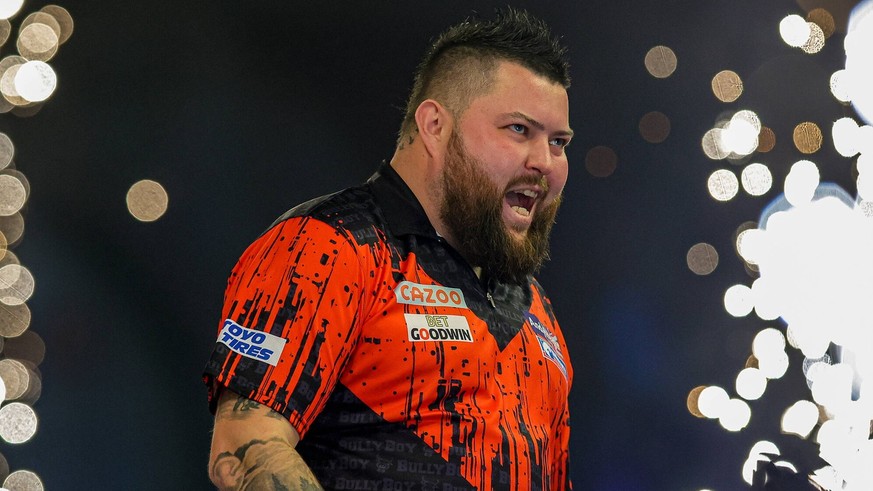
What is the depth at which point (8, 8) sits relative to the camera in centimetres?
177

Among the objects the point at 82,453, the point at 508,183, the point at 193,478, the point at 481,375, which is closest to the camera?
the point at 481,375

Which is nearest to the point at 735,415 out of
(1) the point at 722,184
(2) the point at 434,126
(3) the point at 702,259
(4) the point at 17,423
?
(3) the point at 702,259

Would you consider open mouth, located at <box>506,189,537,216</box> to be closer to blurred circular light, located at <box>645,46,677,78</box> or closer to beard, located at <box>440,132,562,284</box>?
beard, located at <box>440,132,562,284</box>

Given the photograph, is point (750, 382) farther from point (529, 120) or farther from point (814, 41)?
point (529, 120)

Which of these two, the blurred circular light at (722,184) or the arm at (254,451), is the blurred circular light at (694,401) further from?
the arm at (254,451)

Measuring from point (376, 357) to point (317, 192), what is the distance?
100 centimetres

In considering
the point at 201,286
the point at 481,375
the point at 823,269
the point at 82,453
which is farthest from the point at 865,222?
the point at 82,453

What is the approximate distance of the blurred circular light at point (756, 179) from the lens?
7.63 feet

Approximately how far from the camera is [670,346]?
7.51 ft

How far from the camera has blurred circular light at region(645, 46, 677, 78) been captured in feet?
7.44

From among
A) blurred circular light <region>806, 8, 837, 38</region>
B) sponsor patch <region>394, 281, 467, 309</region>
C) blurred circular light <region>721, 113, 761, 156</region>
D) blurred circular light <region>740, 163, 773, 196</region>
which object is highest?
blurred circular light <region>806, 8, 837, 38</region>

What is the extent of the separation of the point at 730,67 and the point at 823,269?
0.59 meters

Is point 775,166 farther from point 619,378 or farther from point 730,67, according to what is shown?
point 619,378

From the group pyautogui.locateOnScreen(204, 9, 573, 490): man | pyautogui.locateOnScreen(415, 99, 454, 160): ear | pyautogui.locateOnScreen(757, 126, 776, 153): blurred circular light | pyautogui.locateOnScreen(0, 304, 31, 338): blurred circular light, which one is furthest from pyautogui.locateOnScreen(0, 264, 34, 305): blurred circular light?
pyautogui.locateOnScreen(757, 126, 776, 153): blurred circular light
